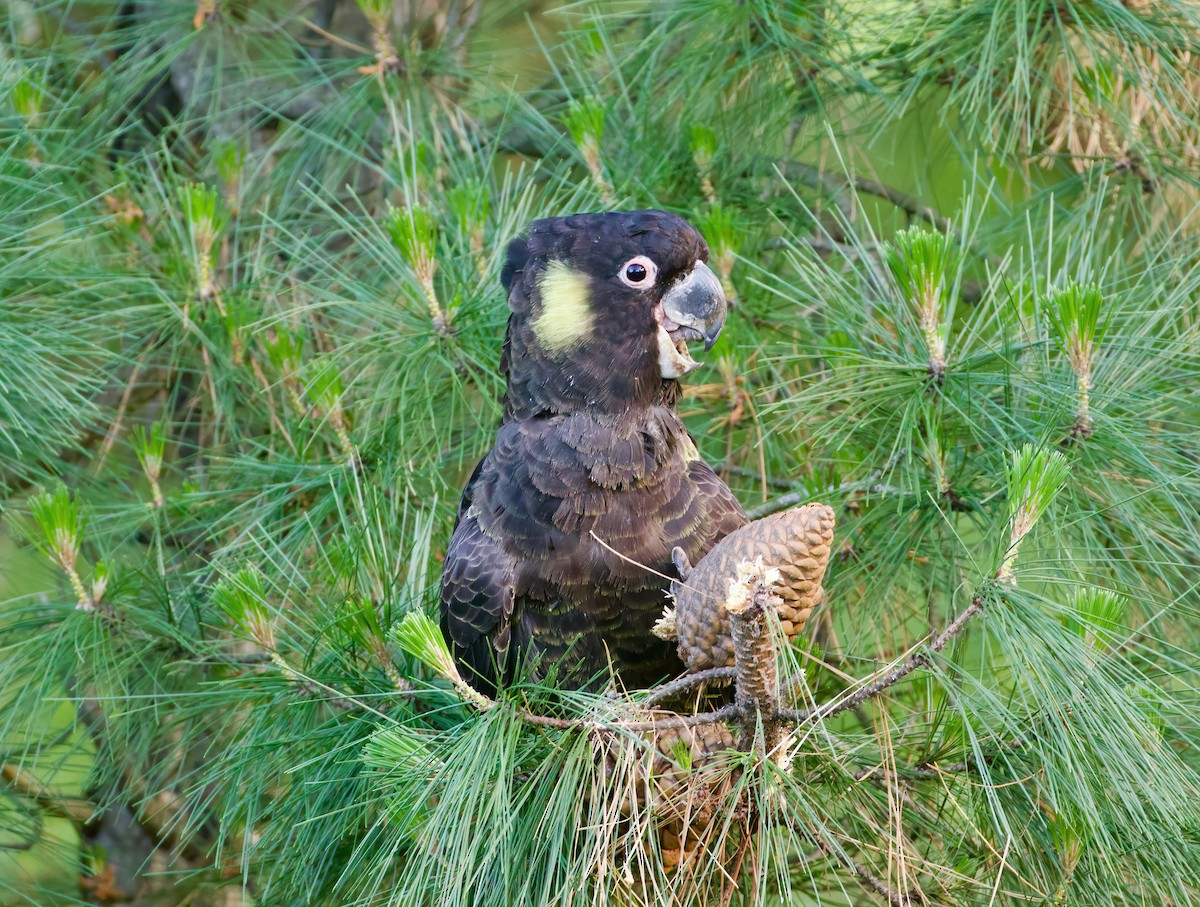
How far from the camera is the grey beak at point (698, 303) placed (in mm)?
2266

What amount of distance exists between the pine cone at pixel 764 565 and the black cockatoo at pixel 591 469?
0.56 metres

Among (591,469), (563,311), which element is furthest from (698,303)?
(591,469)

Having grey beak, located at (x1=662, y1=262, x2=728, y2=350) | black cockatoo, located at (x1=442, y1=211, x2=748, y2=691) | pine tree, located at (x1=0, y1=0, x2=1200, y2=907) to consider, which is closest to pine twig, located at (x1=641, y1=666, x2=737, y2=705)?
pine tree, located at (x1=0, y1=0, x2=1200, y2=907)

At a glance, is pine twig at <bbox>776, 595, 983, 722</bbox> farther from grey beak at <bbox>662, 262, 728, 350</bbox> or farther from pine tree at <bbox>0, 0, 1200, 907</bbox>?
grey beak at <bbox>662, 262, 728, 350</bbox>

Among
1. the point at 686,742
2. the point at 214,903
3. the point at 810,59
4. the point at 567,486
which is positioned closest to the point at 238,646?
the point at 214,903

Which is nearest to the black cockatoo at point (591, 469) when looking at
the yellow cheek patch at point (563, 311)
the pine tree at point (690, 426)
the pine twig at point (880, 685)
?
the yellow cheek patch at point (563, 311)

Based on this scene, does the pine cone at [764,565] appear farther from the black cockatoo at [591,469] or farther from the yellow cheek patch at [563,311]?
the yellow cheek patch at [563,311]

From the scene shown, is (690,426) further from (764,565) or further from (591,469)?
(764,565)

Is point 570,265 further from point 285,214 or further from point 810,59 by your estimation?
point 285,214

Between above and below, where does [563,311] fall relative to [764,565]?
above

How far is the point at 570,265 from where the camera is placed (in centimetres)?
229

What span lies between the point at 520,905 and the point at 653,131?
185cm

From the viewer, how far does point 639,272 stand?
2.27 m

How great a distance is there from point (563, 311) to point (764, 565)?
97 cm
